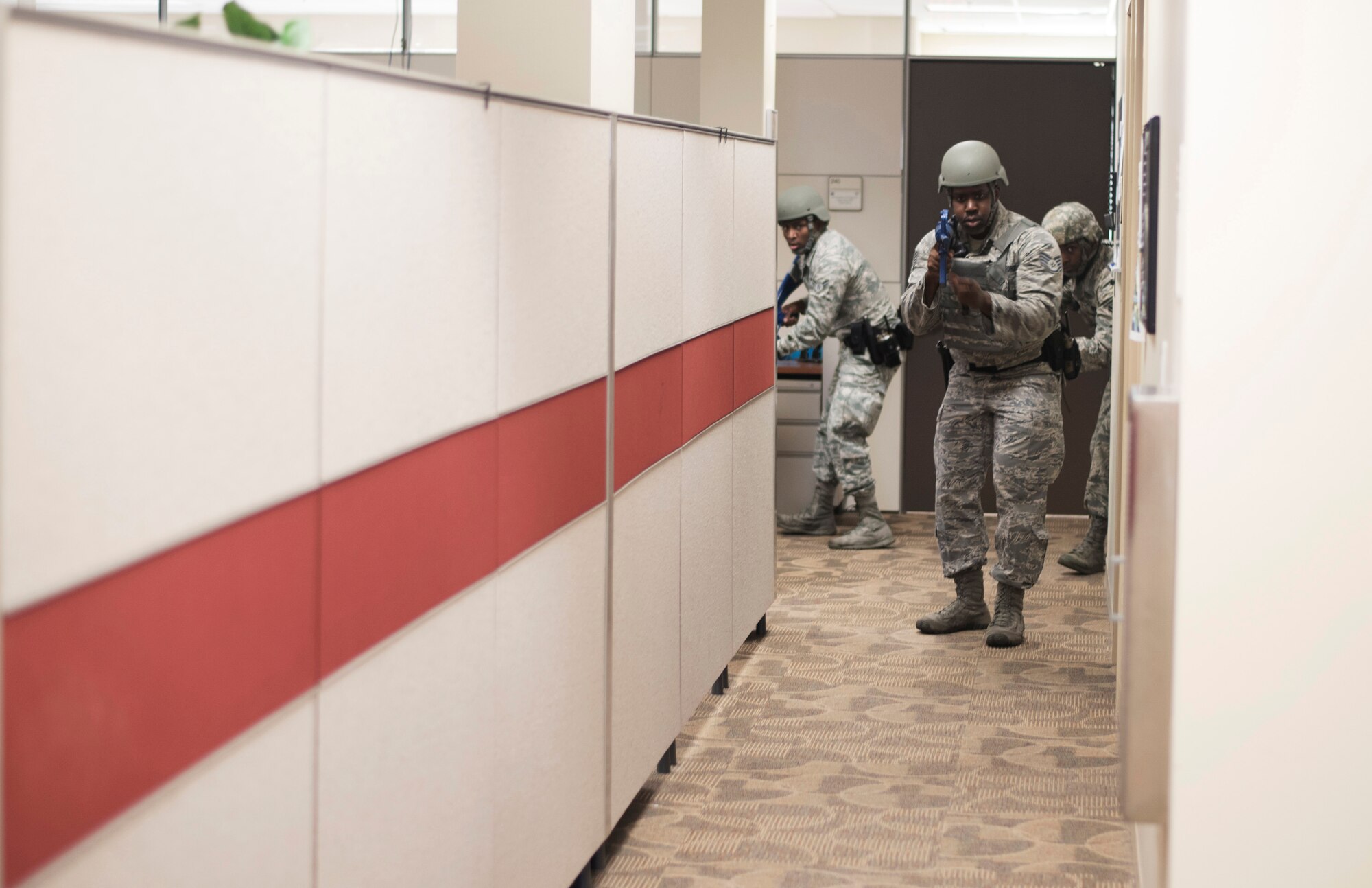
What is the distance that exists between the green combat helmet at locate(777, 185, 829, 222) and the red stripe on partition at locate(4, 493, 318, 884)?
468cm

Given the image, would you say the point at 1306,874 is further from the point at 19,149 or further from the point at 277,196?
the point at 19,149

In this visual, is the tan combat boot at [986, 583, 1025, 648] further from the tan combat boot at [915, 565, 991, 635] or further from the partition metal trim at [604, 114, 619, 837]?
the partition metal trim at [604, 114, 619, 837]

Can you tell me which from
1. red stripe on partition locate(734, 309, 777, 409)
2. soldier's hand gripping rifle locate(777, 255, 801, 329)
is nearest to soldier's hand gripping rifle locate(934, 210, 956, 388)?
red stripe on partition locate(734, 309, 777, 409)

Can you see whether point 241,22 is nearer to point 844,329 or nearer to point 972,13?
point 844,329

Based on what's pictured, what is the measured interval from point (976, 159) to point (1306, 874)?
9.53ft

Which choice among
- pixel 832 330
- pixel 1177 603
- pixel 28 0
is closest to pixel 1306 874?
pixel 1177 603

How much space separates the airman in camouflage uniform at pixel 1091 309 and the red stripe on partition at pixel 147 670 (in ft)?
13.8

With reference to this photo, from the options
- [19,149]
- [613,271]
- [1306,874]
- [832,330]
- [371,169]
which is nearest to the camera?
[19,149]

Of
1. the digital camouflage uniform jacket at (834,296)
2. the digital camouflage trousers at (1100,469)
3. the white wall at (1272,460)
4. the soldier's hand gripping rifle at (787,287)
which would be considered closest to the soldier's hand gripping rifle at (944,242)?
the digital camouflage trousers at (1100,469)

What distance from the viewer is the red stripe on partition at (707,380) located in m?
3.35

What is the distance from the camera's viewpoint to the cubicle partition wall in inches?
42.8

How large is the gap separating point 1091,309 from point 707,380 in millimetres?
2514

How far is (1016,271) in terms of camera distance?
433cm

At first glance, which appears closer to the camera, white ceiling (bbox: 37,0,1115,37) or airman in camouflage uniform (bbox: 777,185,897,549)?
airman in camouflage uniform (bbox: 777,185,897,549)
